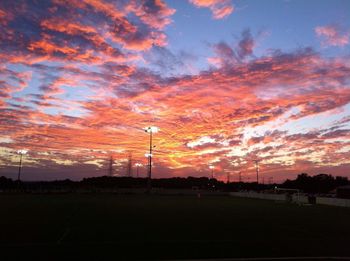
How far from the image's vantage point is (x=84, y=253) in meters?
15.0

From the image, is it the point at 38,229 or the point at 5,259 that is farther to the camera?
the point at 38,229

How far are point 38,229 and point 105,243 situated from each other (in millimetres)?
7275

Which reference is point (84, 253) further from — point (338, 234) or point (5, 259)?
point (338, 234)

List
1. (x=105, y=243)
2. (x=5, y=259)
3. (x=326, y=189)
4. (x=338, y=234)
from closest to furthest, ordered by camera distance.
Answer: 1. (x=5, y=259)
2. (x=105, y=243)
3. (x=338, y=234)
4. (x=326, y=189)

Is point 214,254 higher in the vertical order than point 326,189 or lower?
lower

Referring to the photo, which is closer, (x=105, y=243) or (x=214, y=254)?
(x=214, y=254)

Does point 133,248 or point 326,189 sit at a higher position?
point 326,189

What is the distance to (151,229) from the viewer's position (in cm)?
2359

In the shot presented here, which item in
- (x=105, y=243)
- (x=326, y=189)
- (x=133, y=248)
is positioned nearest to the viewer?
(x=133, y=248)

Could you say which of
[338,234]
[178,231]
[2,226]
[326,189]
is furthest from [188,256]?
[326,189]

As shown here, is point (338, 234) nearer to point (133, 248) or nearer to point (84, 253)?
point (133, 248)

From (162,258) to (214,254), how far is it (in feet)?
6.40

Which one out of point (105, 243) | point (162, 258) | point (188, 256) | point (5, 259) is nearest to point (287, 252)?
point (188, 256)

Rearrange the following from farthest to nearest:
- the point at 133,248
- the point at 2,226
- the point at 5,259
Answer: the point at 2,226 < the point at 133,248 < the point at 5,259
